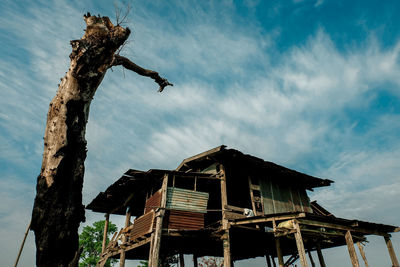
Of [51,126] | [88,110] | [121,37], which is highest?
[121,37]

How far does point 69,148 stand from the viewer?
2.75 metres

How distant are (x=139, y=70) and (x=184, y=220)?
10.1 m

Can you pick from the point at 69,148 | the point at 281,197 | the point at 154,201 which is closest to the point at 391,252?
the point at 281,197

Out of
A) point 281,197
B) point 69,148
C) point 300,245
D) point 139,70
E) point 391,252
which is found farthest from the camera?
point 281,197

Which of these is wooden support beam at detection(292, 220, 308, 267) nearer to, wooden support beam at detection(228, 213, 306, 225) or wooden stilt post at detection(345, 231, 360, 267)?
wooden support beam at detection(228, 213, 306, 225)

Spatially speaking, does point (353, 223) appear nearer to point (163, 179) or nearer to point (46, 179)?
point (163, 179)

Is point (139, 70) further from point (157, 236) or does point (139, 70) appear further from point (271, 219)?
point (271, 219)

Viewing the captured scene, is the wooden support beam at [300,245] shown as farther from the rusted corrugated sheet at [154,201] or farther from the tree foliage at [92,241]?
the tree foliage at [92,241]

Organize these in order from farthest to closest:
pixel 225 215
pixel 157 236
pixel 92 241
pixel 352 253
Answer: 1. pixel 92 241
2. pixel 225 215
3. pixel 352 253
4. pixel 157 236

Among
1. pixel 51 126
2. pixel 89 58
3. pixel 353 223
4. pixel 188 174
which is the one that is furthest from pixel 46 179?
pixel 353 223

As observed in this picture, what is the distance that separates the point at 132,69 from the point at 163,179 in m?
10.1

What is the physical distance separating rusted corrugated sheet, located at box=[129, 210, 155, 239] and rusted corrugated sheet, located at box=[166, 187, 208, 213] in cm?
109

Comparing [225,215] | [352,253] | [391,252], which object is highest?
[225,215]

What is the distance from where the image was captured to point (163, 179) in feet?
44.8
